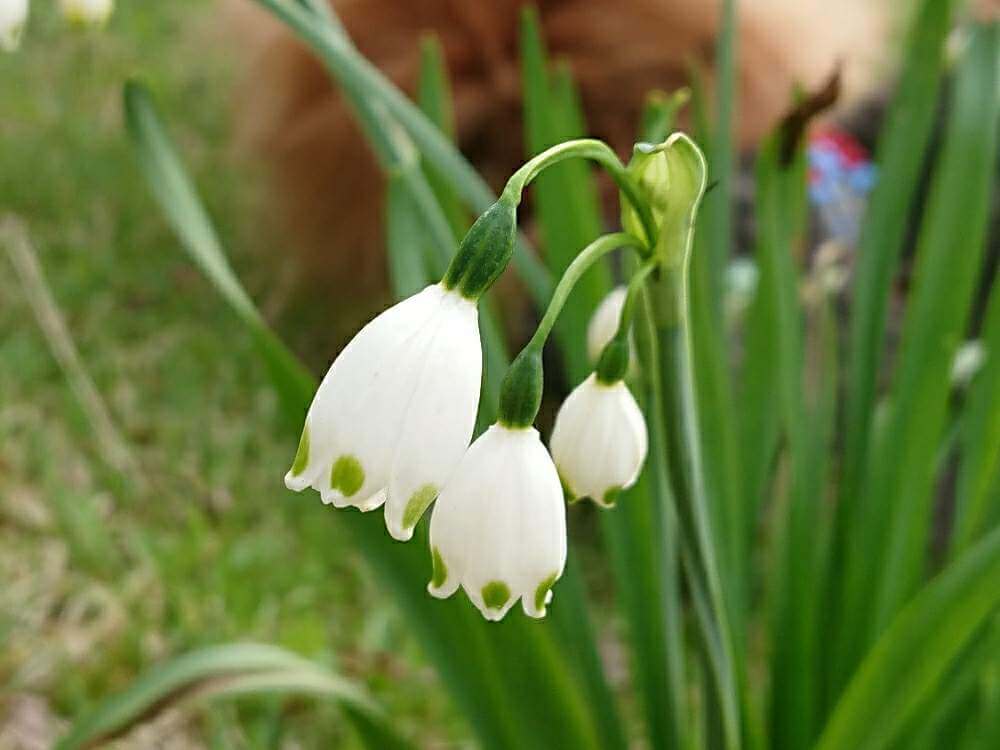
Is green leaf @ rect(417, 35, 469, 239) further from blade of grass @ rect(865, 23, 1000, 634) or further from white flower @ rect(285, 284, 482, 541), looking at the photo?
A: white flower @ rect(285, 284, 482, 541)

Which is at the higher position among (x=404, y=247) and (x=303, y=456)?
(x=404, y=247)

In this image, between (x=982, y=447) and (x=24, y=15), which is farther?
(x=982, y=447)

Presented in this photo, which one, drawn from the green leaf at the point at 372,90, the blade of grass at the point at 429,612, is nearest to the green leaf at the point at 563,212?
the green leaf at the point at 372,90

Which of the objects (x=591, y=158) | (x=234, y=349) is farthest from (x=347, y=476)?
(x=234, y=349)

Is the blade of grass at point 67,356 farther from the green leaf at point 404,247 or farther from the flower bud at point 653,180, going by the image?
the flower bud at point 653,180

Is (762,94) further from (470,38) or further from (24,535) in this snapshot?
(24,535)

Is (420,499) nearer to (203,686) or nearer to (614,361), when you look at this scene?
(614,361)

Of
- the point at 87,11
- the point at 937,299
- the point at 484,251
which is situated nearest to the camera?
the point at 484,251
